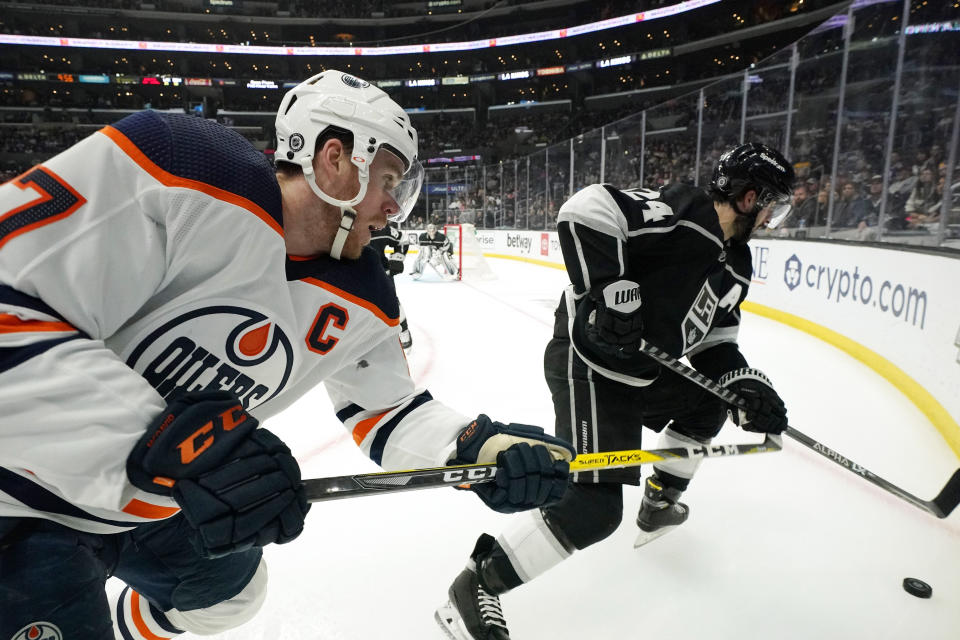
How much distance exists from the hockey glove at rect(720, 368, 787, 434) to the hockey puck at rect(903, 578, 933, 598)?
541 millimetres

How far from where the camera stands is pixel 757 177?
1.85 metres

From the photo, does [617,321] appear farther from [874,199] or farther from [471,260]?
Result: [471,260]

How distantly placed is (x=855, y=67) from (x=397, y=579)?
5224 millimetres

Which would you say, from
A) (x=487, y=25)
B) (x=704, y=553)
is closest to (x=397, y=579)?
(x=704, y=553)

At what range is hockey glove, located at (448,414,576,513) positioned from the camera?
1131 millimetres

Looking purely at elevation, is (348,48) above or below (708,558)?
above

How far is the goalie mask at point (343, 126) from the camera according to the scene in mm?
1069

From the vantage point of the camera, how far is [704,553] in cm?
191

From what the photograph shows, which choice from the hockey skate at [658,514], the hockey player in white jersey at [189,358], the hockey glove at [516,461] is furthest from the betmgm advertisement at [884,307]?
the hockey player in white jersey at [189,358]

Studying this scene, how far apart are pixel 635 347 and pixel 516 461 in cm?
61

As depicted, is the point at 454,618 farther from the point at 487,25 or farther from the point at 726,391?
the point at 487,25

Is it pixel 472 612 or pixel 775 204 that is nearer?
pixel 472 612

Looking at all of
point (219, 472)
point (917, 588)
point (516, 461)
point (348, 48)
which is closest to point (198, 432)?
point (219, 472)

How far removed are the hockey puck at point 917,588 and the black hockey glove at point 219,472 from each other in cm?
183
